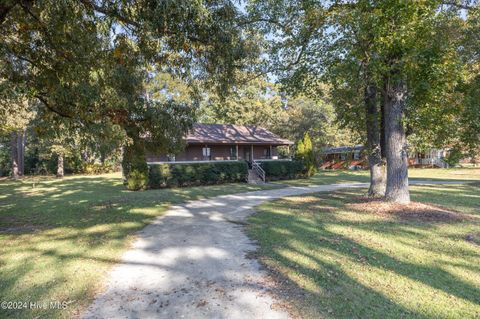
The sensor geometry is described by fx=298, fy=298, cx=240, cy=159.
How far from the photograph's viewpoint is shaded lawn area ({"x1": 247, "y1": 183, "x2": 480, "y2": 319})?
139 inches

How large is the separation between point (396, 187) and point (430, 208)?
1.12 m

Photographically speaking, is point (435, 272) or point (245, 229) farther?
point (245, 229)

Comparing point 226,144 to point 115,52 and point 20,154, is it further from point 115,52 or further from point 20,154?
point 20,154

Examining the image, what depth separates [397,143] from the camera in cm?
946

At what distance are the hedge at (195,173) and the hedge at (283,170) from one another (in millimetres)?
1881

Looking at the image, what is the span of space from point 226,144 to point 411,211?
18.0 metres

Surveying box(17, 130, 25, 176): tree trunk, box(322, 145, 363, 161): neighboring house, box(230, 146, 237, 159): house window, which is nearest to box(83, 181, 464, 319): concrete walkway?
box(230, 146, 237, 159): house window

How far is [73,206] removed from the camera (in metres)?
11.8

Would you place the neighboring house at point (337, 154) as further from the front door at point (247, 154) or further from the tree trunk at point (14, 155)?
the tree trunk at point (14, 155)

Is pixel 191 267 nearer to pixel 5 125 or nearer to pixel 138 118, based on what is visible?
pixel 138 118

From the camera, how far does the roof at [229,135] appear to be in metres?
23.8

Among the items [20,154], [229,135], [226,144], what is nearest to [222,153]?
[226,144]

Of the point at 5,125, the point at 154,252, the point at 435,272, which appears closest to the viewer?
the point at 435,272

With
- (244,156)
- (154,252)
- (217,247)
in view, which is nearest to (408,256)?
(217,247)
